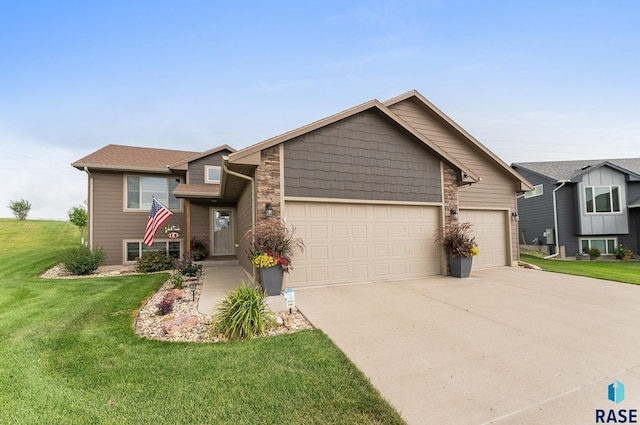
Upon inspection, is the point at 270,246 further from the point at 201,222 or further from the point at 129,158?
the point at 129,158

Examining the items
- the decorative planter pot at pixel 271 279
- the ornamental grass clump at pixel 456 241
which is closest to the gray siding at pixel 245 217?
the decorative planter pot at pixel 271 279

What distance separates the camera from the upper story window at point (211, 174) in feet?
41.6

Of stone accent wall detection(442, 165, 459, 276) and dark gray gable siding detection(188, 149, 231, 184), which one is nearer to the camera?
stone accent wall detection(442, 165, 459, 276)

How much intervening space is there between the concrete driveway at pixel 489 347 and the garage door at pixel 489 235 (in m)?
3.69

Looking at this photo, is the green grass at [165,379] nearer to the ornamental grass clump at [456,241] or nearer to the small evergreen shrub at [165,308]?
the small evergreen shrub at [165,308]

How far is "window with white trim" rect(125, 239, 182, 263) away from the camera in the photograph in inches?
474

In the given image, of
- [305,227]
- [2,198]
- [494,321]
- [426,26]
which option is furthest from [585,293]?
[2,198]

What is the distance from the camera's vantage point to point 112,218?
11.8 meters

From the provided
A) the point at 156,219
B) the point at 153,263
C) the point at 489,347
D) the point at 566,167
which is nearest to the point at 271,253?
the point at 489,347

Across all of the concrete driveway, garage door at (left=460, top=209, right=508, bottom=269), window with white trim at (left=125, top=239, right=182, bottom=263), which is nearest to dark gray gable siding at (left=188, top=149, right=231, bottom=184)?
window with white trim at (left=125, top=239, right=182, bottom=263)

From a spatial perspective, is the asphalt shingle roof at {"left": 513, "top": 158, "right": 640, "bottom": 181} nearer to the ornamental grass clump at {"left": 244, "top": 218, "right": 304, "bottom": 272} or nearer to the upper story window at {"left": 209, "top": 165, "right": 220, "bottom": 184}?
the ornamental grass clump at {"left": 244, "top": 218, "right": 304, "bottom": 272}

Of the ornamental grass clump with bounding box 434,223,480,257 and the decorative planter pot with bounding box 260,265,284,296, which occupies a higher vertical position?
the ornamental grass clump with bounding box 434,223,480,257

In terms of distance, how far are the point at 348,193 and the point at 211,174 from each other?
26.5ft

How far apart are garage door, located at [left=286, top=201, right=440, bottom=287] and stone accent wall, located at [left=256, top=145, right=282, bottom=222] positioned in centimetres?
41
